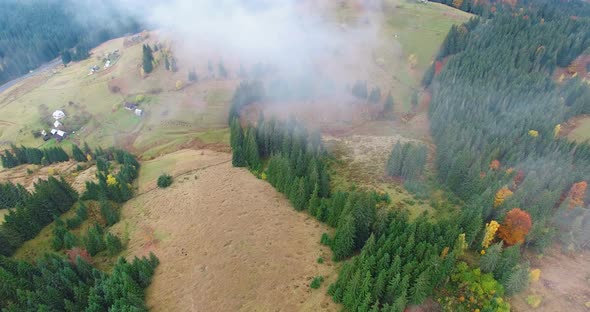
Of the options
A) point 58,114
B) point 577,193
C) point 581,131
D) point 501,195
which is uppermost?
point 577,193

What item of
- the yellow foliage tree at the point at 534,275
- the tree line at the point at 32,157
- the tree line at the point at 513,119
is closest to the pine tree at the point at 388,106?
the tree line at the point at 513,119

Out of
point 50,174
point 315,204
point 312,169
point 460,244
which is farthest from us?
point 50,174

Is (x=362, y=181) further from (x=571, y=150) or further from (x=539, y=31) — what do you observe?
(x=539, y=31)

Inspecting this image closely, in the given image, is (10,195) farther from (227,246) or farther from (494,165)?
(494,165)

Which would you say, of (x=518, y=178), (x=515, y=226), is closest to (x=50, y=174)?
(x=515, y=226)

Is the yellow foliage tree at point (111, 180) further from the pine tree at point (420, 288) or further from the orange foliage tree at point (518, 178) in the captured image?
the orange foliage tree at point (518, 178)

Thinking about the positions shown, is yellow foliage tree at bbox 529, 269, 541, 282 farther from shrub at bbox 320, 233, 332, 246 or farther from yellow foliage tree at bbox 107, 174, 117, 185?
yellow foliage tree at bbox 107, 174, 117, 185
